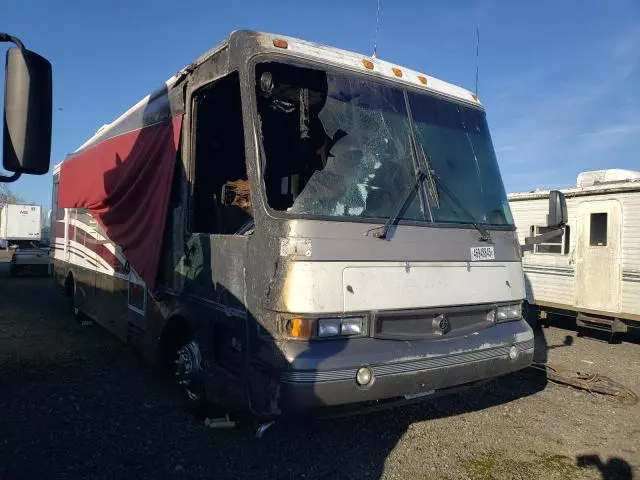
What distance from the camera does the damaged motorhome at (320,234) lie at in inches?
129

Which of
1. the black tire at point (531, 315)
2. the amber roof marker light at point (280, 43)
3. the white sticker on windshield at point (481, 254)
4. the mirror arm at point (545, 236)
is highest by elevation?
the amber roof marker light at point (280, 43)

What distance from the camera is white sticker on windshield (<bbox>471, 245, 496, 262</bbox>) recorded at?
407 centimetres

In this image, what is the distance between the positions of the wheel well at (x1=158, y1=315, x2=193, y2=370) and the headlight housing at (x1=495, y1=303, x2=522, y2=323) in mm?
2674

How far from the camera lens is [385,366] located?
10.9 ft

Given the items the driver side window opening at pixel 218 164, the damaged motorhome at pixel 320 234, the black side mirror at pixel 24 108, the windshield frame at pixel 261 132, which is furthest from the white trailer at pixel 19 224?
the black side mirror at pixel 24 108

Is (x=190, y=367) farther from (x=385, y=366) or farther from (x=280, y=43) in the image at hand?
(x=280, y=43)

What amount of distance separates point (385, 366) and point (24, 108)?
2.54 metres

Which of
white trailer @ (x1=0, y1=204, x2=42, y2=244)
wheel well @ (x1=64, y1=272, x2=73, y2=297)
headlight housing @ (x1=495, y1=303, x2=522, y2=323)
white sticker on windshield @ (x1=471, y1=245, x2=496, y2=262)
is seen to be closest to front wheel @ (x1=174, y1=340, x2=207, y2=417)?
white sticker on windshield @ (x1=471, y1=245, x2=496, y2=262)

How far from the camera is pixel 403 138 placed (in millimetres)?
3977

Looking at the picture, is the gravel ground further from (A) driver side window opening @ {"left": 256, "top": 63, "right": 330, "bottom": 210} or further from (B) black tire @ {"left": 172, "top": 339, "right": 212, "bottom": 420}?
(A) driver side window opening @ {"left": 256, "top": 63, "right": 330, "bottom": 210}

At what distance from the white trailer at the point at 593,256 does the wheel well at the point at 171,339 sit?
652 centimetres

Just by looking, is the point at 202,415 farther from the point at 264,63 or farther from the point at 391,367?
the point at 264,63

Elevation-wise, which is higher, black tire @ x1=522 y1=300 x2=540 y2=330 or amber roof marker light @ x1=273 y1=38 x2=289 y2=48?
amber roof marker light @ x1=273 y1=38 x2=289 y2=48

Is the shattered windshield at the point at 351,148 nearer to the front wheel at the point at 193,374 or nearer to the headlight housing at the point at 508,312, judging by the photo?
the headlight housing at the point at 508,312
